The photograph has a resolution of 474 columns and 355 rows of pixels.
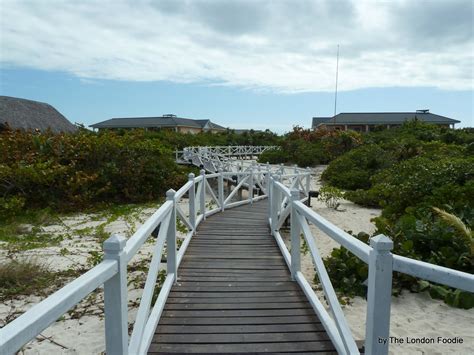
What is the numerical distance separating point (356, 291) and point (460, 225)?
1756 millimetres

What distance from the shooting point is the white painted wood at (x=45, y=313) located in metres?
1.29

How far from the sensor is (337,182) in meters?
16.8

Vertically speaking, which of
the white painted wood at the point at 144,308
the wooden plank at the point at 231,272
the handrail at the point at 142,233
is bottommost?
the wooden plank at the point at 231,272

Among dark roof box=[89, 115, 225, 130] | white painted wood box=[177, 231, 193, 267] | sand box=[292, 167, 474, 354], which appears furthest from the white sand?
dark roof box=[89, 115, 225, 130]

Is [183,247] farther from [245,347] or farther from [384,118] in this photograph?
[384,118]

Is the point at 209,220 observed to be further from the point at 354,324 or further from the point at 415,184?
the point at 415,184

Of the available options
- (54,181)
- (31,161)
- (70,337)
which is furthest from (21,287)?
(31,161)

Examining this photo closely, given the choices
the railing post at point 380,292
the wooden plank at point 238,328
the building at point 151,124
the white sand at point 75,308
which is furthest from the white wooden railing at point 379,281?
the building at point 151,124

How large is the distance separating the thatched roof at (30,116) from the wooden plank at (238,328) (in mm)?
18861

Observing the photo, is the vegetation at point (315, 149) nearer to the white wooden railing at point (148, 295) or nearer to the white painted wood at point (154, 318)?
the white painted wood at point (154, 318)

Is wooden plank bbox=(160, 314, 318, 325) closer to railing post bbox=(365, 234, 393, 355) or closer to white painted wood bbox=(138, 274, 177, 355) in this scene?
white painted wood bbox=(138, 274, 177, 355)

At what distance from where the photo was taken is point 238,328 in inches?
130

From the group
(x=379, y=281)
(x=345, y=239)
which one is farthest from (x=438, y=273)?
(x=345, y=239)

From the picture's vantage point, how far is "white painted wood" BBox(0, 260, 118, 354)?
129 centimetres
